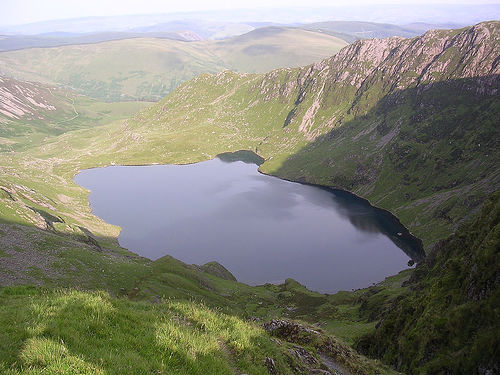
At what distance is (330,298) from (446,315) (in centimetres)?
6596

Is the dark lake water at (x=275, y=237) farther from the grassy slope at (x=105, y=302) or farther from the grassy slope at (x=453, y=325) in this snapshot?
the grassy slope at (x=453, y=325)

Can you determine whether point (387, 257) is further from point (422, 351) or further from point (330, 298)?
point (422, 351)

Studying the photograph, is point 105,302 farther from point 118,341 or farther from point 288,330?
point 288,330

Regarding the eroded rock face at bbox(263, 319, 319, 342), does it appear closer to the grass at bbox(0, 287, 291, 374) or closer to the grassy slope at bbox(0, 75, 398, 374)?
the grassy slope at bbox(0, 75, 398, 374)

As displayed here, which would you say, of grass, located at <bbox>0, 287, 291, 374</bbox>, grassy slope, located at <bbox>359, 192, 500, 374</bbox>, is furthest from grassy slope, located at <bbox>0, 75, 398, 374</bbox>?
grassy slope, located at <bbox>359, 192, 500, 374</bbox>

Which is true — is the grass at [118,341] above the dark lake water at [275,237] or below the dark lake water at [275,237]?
above

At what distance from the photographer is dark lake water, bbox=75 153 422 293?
128 meters

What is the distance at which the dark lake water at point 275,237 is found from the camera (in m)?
128

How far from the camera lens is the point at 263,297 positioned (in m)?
92.8

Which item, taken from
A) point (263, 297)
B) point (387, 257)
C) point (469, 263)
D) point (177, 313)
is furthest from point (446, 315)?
point (387, 257)

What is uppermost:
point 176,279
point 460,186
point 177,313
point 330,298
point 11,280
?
point 177,313

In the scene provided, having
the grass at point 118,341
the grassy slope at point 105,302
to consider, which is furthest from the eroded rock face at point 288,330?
the grass at point 118,341

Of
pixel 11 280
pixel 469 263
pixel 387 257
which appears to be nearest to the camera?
pixel 469 263

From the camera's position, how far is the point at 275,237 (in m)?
154
